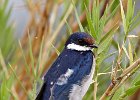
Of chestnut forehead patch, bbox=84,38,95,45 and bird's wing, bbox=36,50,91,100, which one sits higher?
chestnut forehead patch, bbox=84,38,95,45

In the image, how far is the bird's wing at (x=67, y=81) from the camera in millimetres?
919

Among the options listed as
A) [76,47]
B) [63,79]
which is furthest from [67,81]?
[76,47]

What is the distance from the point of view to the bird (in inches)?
36.4

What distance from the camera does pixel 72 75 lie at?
930 mm

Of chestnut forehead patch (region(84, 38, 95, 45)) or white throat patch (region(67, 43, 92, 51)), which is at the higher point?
chestnut forehead patch (region(84, 38, 95, 45))

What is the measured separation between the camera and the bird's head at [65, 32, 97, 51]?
951 mm

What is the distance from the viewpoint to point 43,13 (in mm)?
1356

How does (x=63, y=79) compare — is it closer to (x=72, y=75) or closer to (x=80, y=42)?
(x=72, y=75)

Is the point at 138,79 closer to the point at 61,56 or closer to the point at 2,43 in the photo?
the point at 61,56

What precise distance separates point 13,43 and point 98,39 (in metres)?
0.59

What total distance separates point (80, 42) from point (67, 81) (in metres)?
0.12

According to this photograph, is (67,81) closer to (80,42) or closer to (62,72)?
(62,72)

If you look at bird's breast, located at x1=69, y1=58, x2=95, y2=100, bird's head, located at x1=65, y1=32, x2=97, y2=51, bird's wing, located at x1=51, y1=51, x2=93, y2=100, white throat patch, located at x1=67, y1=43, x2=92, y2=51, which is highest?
bird's head, located at x1=65, y1=32, x2=97, y2=51

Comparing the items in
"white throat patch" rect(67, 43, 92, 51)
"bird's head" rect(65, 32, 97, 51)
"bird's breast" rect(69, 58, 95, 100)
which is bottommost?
"bird's breast" rect(69, 58, 95, 100)
